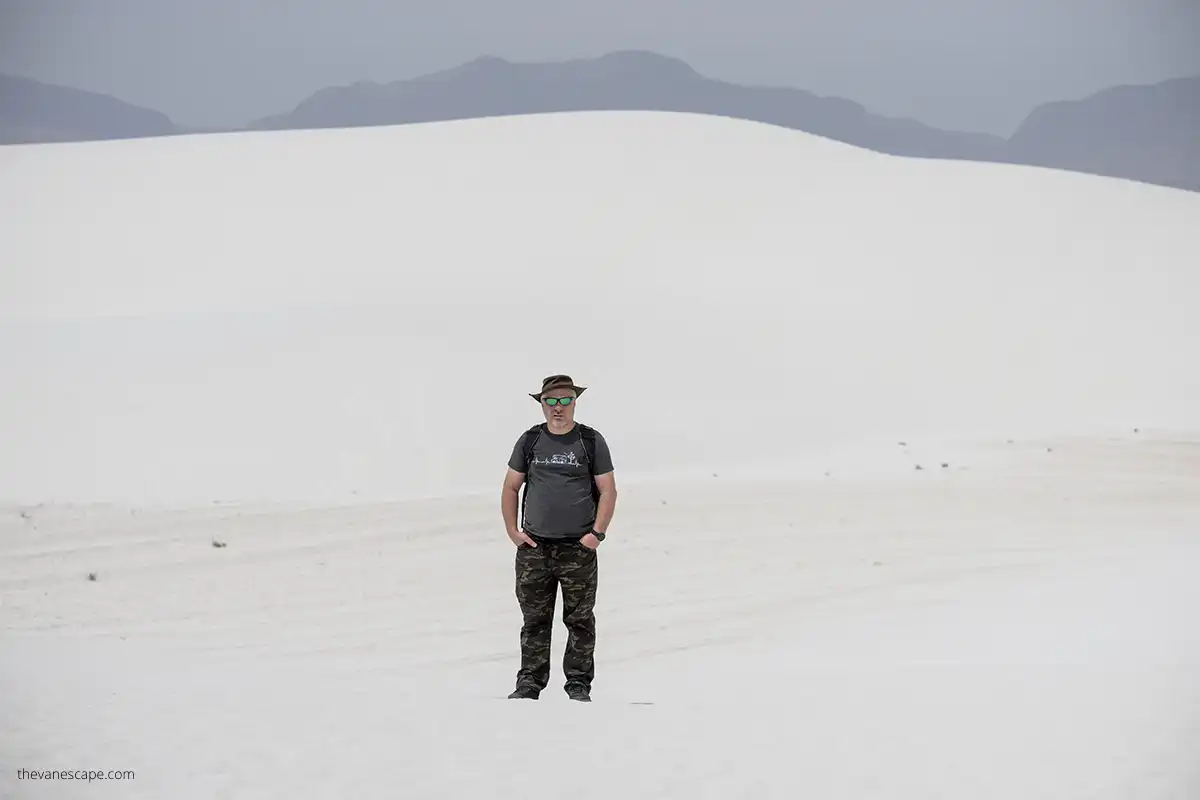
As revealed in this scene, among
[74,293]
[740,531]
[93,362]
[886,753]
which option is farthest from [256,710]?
[74,293]

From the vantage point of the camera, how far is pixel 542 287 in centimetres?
2581

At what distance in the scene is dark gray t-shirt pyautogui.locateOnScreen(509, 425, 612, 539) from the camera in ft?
21.6

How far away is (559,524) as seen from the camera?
259 inches

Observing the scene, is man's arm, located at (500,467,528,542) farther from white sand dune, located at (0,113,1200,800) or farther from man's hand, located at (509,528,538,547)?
white sand dune, located at (0,113,1200,800)

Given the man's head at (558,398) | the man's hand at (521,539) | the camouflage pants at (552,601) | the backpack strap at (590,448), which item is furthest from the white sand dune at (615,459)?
the man's head at (558,398)

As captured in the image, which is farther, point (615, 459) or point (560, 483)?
point (615, 459)

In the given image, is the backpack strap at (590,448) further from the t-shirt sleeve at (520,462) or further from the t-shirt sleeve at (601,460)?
the t-shirt sleeve at (520,462)

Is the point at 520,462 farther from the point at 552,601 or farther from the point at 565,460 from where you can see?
the point at 552,601

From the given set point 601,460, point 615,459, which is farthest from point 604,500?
point 615,459

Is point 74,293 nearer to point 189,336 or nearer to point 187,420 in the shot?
point 189,336

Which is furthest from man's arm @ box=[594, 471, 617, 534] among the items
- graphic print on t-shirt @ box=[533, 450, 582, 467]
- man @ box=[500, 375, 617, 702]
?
graphic print on t-shirt @ box=[533, 450, 582, 467]

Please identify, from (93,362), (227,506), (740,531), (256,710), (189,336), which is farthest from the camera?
(189,336)

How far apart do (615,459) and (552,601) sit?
1142 centimetres

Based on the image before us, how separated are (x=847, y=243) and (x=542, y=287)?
22.4 ft
